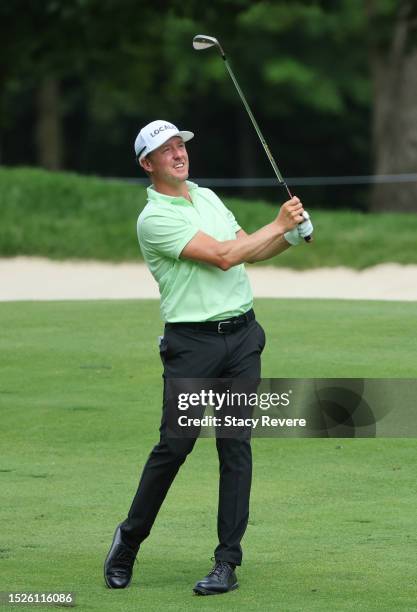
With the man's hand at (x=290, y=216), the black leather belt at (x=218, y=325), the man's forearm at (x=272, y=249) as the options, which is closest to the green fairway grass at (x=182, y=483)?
the black leather belt at (x=218, y=325)

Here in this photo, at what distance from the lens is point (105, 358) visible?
1245cm

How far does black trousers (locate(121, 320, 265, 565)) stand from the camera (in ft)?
20.6

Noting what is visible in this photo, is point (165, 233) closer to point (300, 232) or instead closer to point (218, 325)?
point (218, 325)

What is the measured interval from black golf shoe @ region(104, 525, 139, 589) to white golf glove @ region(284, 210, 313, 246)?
1381 mm

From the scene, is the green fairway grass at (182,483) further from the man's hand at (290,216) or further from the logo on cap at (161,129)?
the logo on cap at (161,129)

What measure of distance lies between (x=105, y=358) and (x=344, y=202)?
35109mm

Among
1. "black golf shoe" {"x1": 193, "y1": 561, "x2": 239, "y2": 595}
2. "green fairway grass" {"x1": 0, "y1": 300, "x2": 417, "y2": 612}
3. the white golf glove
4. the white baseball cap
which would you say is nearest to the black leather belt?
the white golf glove

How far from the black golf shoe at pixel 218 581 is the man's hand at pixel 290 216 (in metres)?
1.33

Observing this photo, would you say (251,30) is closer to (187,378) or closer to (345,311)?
(345,311)

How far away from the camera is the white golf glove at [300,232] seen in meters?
6.18

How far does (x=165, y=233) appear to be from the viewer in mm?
6266

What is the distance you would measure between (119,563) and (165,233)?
4.38ft

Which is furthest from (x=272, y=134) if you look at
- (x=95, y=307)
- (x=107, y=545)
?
(x=107, y=545)

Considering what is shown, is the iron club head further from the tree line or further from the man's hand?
the tree line
